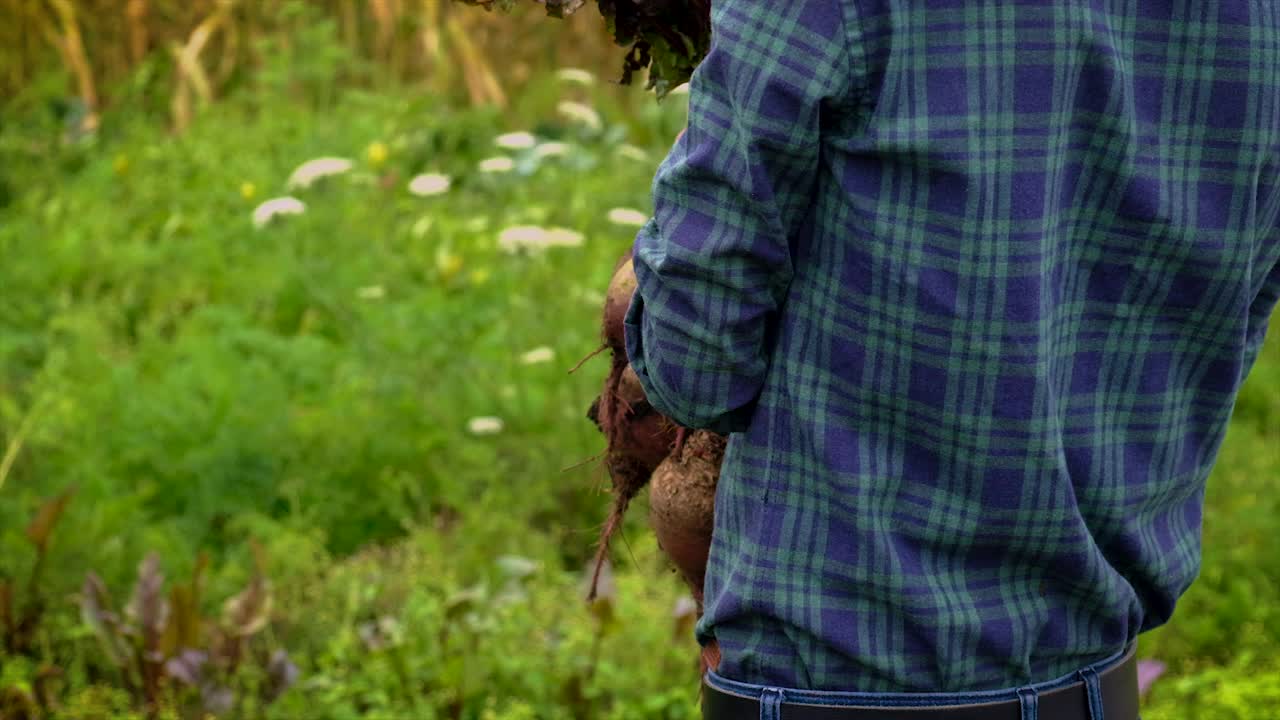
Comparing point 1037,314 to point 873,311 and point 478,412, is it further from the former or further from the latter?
point 478,412

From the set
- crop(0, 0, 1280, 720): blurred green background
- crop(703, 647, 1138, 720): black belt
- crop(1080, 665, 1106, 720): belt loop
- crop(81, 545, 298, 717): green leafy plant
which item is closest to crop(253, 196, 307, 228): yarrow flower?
crop(0, 0, 1280, 720): blurred green background

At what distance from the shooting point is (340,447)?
14.3ft

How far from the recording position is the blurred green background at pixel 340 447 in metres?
3.43

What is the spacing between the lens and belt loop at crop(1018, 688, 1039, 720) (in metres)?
1.54

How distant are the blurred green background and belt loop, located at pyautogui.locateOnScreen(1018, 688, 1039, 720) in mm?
1343

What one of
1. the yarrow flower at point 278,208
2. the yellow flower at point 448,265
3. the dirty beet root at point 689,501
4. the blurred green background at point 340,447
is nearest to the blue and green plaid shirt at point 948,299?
the dirty beet root at point 689,501

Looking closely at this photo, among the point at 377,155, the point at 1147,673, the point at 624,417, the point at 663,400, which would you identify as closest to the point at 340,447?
the point at 377,155

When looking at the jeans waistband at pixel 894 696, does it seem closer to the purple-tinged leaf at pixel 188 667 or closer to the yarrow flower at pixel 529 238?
the purple-tinged leaf at pixel 188 667

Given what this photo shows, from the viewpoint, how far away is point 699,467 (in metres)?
1.92

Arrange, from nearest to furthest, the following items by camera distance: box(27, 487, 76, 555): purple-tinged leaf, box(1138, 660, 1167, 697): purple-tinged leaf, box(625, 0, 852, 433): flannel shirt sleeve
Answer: box(625, 0, 852, 433): flannel shirt sleeve
box(1138, 660, 1167, 697): purple-tinged leaf
box(27, 487, 76, 555): purple-tinged leaf

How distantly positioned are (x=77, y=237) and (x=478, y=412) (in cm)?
214

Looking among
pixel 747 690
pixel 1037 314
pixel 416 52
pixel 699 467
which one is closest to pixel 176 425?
pixel 699 467

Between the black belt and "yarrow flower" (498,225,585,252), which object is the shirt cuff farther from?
"yarrow flower" (498,225,585,252)

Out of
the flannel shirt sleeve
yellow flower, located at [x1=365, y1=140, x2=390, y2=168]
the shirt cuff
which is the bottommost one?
yellow flower, located at [x1=365, y1=140, x2=390, y2=168]
